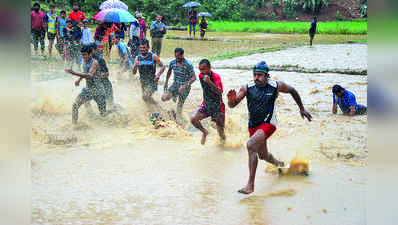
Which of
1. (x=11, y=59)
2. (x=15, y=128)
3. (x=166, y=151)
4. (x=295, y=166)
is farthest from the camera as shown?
(x=166, y=151)

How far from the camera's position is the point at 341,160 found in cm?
658

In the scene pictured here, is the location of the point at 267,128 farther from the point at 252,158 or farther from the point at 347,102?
the point at 347,102

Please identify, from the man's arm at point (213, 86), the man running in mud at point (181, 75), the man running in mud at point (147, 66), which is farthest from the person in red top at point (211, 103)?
the man running in mud at point (147, 66)

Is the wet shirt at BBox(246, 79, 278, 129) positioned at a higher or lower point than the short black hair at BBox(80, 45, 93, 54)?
lower

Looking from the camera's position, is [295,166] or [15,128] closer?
[15,128]

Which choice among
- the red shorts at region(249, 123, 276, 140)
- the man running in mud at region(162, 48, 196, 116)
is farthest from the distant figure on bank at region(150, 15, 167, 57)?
the red shorts at region(249, 123, 276, 140)

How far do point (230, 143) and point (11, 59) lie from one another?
5.50 meters

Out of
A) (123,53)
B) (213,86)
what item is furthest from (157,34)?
(213,86)

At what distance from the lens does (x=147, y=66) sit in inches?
335

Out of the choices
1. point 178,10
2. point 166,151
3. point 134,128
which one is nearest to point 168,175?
point 166,151

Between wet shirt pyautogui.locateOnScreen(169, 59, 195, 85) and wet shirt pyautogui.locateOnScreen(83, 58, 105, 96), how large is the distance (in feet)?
4.27

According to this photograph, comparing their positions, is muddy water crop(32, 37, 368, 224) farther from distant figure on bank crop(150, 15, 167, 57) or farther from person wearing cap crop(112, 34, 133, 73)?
distant figure on bank crop(150, 15, 167, 57)

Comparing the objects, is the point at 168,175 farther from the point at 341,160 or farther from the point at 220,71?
the point at 220,71

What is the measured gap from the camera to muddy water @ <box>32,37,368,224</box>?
4875mm
